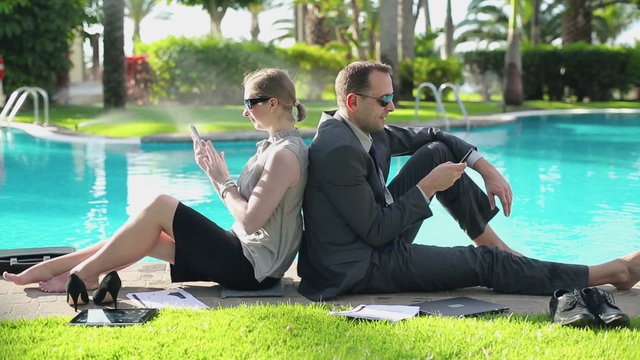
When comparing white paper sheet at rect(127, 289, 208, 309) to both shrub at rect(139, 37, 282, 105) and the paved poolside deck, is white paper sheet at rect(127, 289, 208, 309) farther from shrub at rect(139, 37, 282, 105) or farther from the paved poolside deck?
shrub at rect(139, 37, 282, 105)

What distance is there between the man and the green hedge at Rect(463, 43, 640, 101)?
24708 millimetres

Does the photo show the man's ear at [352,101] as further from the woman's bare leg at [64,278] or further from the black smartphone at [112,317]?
the black smartphone at [112,317]

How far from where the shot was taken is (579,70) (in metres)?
27.8

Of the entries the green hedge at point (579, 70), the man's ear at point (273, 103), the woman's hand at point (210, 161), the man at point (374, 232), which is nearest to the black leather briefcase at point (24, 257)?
the woman's hand at point (210, 161)

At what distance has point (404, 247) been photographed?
425cm

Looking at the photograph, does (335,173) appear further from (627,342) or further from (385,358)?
(627,342)

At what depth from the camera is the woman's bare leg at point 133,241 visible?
13.6 feet

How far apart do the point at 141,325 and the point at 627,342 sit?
6.37ft

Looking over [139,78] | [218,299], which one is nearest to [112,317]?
[218,299]

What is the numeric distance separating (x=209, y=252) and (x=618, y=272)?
2.00 meters

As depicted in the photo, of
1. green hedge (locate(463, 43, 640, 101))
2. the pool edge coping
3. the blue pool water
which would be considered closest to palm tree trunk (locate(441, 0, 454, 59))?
green hedge (locate(463, 43, 640, 101))

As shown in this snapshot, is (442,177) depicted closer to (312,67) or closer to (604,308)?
(604,308)

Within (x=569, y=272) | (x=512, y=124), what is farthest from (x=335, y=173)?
(x=512, y=124)

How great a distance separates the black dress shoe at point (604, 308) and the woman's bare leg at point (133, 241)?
193 cm
